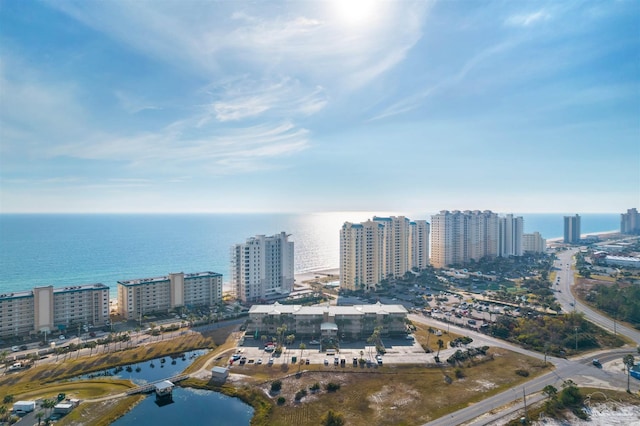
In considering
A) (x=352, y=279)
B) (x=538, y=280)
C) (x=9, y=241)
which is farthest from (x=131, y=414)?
(x=9, y=241)

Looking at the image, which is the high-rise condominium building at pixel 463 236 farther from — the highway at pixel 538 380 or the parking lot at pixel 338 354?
the parking lot at pixel 338 354

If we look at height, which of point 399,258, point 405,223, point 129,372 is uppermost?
point 405,223

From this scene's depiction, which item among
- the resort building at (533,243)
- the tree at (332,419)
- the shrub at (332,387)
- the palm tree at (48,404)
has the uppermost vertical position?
the resort building at (533,243)

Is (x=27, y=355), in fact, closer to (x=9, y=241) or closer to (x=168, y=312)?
(x=168, y=312)

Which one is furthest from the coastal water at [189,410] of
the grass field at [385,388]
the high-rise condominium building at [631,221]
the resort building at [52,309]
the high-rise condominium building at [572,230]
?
the high-rise condominium building at [631,221]

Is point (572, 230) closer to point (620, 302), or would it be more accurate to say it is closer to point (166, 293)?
point (620, 302)
